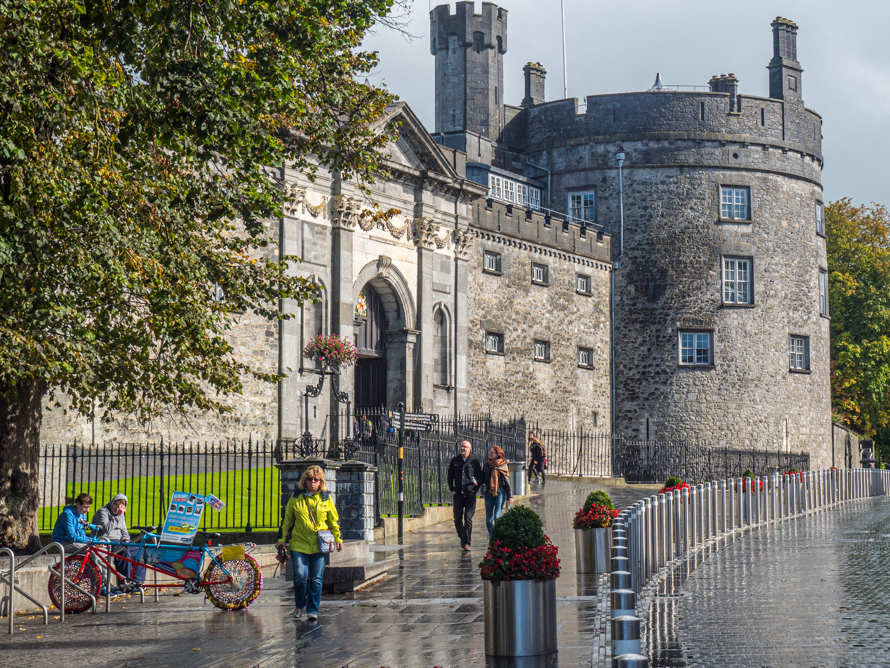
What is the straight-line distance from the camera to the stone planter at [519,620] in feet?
31.1

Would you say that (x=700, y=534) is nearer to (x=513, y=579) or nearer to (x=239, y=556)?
(x=239, y=556)

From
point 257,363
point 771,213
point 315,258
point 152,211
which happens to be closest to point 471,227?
point 315,258

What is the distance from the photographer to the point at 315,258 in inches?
1209

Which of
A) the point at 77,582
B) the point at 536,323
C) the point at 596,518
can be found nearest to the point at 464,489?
the point at 596,518

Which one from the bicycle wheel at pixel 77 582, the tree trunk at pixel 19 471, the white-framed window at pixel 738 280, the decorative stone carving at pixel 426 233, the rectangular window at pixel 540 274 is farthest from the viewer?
the white-framed window at pixel 738 280

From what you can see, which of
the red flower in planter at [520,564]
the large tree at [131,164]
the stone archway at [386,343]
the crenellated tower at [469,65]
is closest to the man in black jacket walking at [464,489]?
the large tree at [131,164]

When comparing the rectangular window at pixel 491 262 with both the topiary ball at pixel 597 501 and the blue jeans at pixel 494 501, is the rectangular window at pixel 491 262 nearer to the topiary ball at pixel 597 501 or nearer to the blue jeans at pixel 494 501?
the blue jeans at pixel 494 501

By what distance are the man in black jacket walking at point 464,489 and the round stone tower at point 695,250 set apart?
25.3 meters

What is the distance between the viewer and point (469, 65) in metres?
44.2

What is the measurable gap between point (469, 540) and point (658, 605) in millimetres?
6419

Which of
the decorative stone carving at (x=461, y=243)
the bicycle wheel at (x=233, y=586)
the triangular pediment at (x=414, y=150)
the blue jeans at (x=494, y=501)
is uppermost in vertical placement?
the triangular pediment at (x=414, y=150)

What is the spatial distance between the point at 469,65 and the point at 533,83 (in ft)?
16.8

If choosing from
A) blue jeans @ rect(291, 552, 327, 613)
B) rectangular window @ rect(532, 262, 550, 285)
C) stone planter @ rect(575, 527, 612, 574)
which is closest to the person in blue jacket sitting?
blue jeans @ rect(291, 552, 327, 613)

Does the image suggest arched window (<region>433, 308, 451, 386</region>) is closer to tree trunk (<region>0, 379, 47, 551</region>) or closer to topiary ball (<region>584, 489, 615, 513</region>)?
topiary ball (<region>584, 489, 615, 513</region>)
